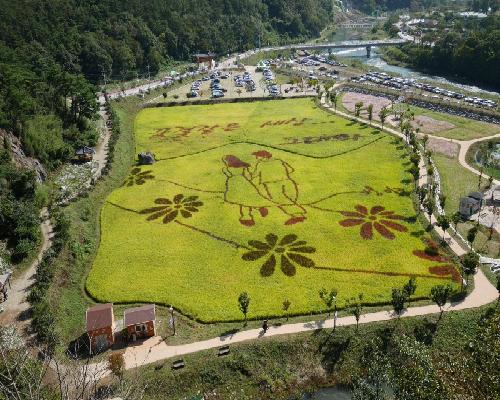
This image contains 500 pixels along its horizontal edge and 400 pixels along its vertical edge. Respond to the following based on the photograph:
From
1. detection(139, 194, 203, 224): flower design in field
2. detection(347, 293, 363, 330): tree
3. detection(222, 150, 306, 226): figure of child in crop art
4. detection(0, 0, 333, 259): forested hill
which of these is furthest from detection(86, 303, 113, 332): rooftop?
detection(222, 150, 306, 226): figure of child in crop art

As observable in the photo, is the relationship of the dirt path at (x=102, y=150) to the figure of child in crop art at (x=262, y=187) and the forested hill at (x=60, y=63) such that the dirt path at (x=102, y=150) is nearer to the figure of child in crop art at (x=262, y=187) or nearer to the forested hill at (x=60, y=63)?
the forested hill at (x=60, y=63)

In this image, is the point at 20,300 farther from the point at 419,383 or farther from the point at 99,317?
the point at 419,383

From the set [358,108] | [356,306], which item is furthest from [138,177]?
[358,108]

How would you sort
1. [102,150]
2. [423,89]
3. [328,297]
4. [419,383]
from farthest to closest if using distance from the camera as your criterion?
1. [423,89]
2. [102,150]
3. [328,297]
4. [419,383]

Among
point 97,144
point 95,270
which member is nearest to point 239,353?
point 95,270

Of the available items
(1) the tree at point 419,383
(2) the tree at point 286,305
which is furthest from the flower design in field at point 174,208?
(1) the tree at point 419,383

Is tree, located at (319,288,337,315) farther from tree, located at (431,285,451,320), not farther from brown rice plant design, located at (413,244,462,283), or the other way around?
brown rice plant design, located at (413,244,462,283)
